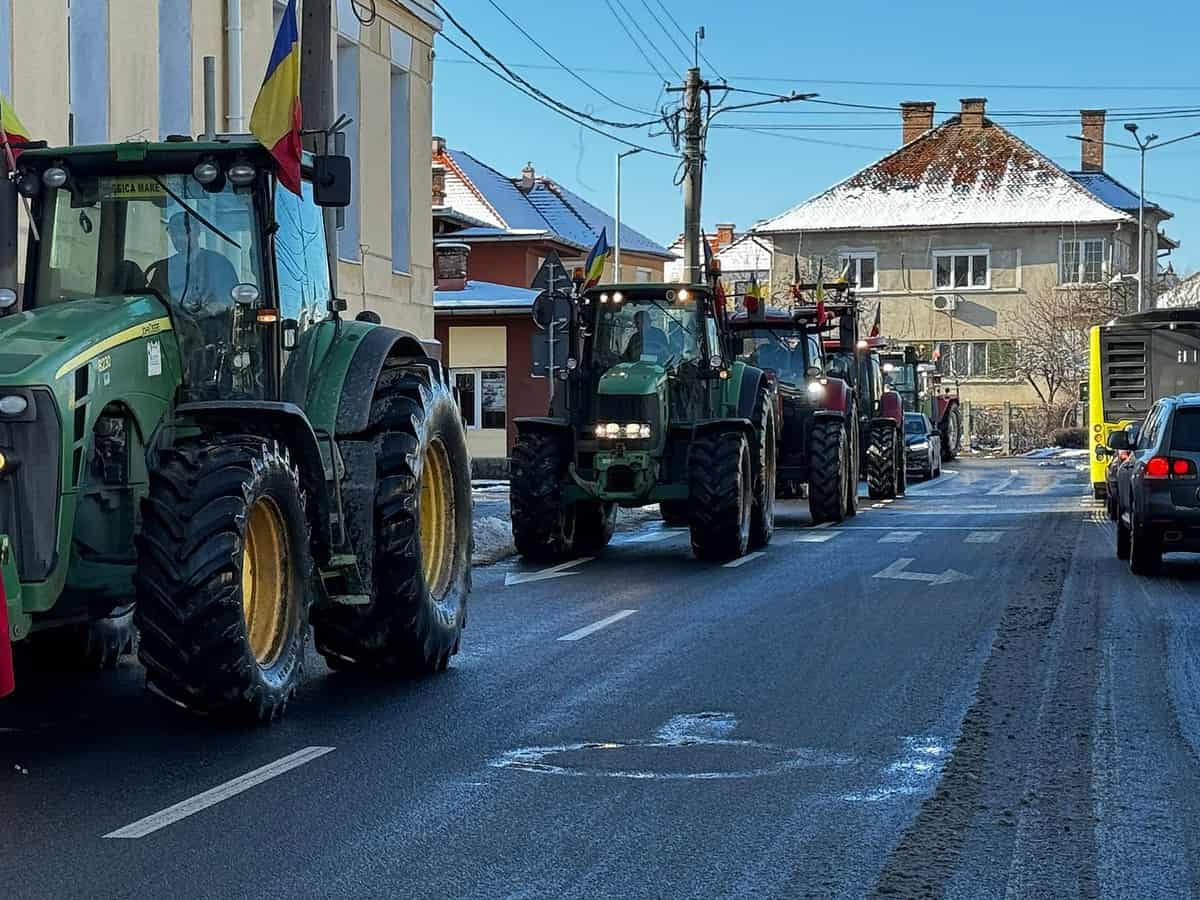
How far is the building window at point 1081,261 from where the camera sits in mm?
73125

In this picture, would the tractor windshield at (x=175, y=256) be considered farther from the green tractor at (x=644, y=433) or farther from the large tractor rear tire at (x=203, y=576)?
the green tractor at (x=644, y=433)

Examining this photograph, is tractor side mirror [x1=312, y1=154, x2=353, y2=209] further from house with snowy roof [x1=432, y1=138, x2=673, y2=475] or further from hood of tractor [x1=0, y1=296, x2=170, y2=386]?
house with snowy roof [x1=432, y1=138, x2=673, y2=475]

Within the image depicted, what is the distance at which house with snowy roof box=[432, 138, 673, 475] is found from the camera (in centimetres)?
4272

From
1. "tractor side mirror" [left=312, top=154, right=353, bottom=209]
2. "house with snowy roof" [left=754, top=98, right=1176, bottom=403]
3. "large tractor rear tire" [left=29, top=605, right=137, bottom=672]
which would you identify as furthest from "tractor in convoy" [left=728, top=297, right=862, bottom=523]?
"house with snowy roof" [left=754, top=98, right=1176, bottom=403]

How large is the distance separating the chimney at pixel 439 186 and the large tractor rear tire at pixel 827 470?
116ft

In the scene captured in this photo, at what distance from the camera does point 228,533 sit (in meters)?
8.22

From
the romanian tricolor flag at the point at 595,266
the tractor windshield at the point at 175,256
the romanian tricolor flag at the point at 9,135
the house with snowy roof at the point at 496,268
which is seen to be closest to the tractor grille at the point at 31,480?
the tractor windshield at the point at 175,256

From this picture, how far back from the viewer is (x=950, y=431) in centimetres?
5834

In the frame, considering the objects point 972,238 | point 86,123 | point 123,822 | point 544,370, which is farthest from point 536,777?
point 972,238

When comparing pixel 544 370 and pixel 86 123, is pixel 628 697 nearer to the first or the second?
pixel 544 370

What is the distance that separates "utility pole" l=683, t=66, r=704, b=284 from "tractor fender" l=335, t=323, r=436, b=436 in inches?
822

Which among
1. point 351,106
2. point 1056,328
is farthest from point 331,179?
point 1056,328

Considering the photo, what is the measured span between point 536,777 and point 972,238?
227 feet

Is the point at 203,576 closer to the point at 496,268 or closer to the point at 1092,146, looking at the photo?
the point at 496,268
